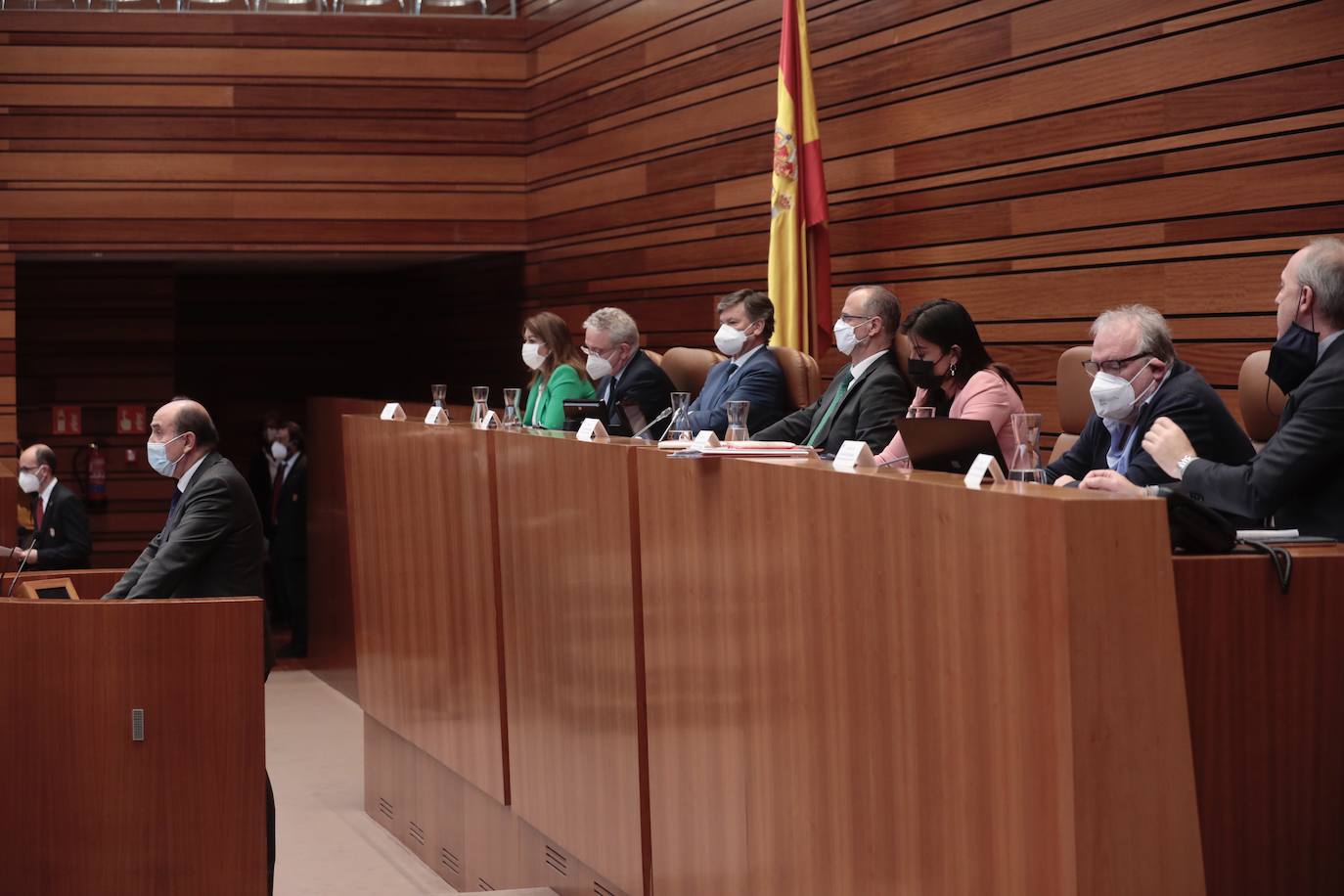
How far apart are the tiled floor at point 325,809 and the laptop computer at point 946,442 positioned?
2749mm

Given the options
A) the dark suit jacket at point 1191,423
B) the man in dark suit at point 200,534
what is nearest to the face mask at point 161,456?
the man in dark suit at point 200,534

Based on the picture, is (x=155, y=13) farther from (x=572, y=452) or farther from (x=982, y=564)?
(x=982, y=564)

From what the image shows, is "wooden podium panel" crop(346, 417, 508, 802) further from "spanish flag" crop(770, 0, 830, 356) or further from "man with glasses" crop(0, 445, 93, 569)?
"man with glasses" crop(0, 445, 93, 569)

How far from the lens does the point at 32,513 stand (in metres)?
7.44

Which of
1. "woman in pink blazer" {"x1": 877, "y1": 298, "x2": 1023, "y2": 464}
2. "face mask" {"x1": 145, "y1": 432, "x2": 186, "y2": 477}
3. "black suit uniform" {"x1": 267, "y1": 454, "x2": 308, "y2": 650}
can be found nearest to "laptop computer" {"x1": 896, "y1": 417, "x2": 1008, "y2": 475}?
"woman in pink blazer" {"x1": 877, "y1": 298, "x2": 1023, "y2": 464}

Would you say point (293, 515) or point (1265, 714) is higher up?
point (293, 515)

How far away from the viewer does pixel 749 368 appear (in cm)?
471

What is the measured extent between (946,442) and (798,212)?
121 inches

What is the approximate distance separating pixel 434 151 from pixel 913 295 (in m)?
3.74

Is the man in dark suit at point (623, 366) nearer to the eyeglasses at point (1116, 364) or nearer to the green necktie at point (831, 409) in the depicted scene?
the green necktie at point (831, 409)

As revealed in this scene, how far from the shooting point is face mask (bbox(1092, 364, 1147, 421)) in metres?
3.06

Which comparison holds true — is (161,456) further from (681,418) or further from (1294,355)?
(1294,355)

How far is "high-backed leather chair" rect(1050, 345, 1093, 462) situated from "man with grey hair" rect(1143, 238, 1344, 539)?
1052 millimetres

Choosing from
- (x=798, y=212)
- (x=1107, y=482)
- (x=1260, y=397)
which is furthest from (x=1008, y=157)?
(x=1107, y=482)
